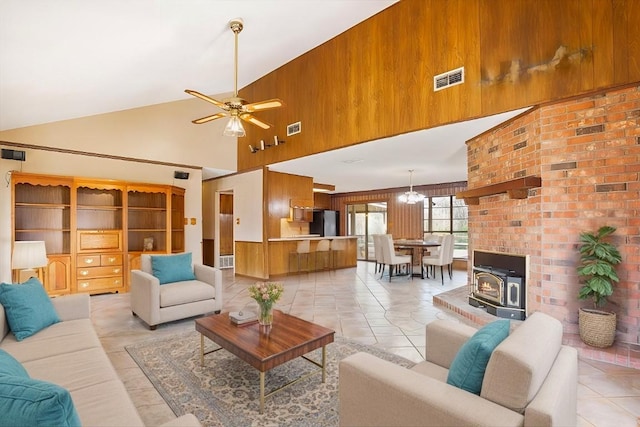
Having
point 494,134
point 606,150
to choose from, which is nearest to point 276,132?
point 494,134

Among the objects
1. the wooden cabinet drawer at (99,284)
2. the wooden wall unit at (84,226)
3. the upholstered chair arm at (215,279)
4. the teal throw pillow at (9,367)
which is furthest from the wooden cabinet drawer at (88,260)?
the teal throw pillow at (9,367)

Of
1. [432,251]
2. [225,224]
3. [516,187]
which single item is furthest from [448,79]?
[225,224]

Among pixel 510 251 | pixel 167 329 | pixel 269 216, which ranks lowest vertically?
pixel 167 329

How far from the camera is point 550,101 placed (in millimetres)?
3094

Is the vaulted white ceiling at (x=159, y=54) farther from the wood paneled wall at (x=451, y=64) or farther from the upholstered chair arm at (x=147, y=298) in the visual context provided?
the upholstered chair arm at (x=147, y=298)

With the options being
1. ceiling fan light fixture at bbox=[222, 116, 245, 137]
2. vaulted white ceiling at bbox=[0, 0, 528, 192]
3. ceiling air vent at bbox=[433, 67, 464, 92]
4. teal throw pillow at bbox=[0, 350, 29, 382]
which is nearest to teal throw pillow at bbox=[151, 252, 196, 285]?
ceiling fan light fixture at bbox=[222, 116, 245, 137]

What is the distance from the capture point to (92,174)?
5648mm

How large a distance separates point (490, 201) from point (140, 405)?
428cm

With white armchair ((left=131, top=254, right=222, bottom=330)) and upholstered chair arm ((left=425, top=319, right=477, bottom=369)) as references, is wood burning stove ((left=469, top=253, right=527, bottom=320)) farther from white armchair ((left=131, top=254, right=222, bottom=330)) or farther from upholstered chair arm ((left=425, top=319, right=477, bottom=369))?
white armchair ((left=131, top=254, right=222, bottom=330))

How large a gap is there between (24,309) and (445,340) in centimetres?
305

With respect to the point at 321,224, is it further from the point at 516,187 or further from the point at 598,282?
the point at 598,282

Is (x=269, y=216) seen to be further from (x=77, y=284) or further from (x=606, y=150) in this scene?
(x=606, y=150)

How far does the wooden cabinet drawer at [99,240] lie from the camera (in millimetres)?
5301

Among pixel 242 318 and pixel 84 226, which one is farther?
pixel 84 226
